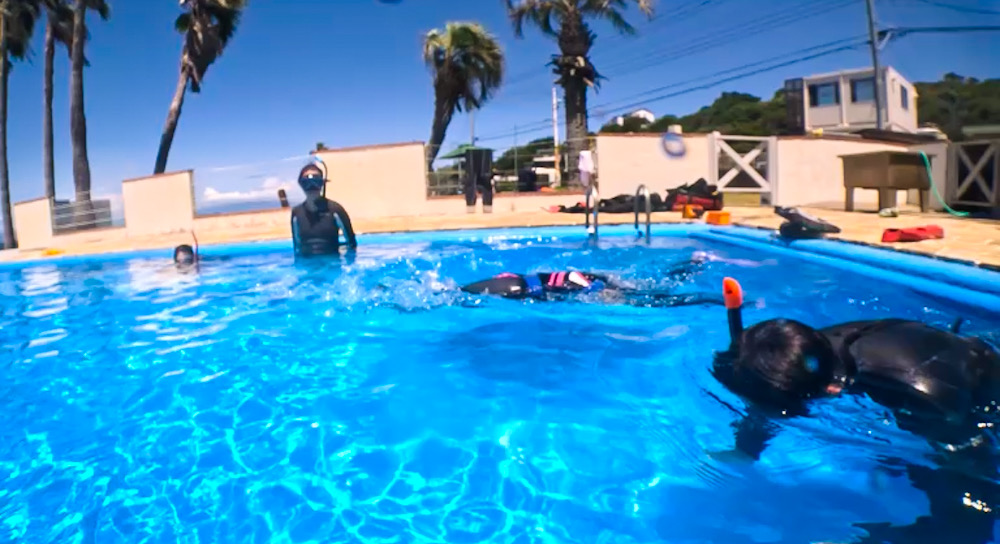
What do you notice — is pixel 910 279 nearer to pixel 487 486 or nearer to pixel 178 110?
pixel 487 486

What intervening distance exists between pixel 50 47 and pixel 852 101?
3724 centimetres

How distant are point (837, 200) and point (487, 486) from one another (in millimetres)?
16094

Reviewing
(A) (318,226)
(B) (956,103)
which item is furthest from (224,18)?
(B) (956,103)

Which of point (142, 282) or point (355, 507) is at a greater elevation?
point (142, 282)

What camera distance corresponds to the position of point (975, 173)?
383 inches

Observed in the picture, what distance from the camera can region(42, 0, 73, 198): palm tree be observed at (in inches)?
851

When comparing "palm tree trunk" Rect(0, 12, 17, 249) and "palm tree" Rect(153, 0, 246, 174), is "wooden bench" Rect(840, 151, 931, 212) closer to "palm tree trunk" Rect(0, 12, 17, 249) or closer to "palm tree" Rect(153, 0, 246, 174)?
"palm tree" Rect(153, 0, 246, 174)

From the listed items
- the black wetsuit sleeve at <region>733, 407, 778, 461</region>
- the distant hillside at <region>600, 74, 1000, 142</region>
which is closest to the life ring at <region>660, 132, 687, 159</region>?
the distant hillside at <region>600, 74, 1000, 142</region>

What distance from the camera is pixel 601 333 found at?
5.32 metres

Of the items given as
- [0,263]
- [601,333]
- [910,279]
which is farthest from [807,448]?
[0,263]

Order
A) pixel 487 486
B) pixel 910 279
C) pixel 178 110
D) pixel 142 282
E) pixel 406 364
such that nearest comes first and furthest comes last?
1. pixel 487 486
2. pixel 406 364
3. pixel 910 279
4. pixel 142 282
5. pixel 178 110

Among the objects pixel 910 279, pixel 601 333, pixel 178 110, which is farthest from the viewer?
pixel 178 110

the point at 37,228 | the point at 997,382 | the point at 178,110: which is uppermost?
the point at 178,110

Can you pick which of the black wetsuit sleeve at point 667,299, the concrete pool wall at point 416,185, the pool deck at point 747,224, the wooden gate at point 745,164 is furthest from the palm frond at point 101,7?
the black wetsuit sleeve at point 667,299
